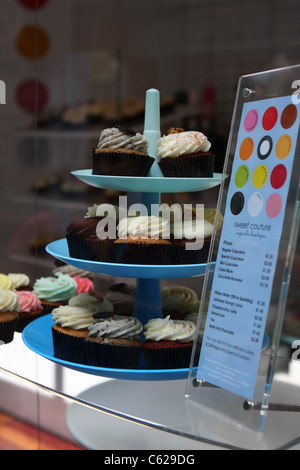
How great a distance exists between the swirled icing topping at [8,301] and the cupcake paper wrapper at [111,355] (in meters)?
0.32

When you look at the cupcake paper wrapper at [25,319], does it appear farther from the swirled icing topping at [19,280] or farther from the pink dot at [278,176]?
the pink dot at [278,176]

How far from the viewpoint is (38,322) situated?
4.41 feet

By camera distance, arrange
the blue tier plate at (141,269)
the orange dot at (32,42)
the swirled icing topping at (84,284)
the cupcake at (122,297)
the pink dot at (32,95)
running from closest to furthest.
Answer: the blue tier plate at (141,269) < the cupcake at (122,297) < the swirled icing topping at (84,284) < the pink dot at (32,95) < the orange dot at (32,42)

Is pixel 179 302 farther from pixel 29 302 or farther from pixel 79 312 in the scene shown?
pixel 29 302

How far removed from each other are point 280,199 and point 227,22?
1.29 meters

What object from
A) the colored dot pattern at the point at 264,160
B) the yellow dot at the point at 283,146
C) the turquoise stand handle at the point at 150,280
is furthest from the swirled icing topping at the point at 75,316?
the yellow dot at the point at 283,146

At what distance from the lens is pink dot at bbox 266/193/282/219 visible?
871 millimetres

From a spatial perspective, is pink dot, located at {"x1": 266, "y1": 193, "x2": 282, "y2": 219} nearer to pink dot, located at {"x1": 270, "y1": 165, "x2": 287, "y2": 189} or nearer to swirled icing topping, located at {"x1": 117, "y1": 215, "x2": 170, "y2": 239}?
pink dot, located at {"x1": 270, "y1": 165, "x2": 287, "y2": 189}

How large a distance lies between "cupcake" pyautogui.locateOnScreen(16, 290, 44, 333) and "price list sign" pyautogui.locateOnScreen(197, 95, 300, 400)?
0.63 meters

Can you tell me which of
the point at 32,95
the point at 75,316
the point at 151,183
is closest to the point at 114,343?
the point at 75,316

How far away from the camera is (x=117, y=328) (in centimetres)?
116

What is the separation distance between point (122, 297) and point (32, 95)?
44.7 inches

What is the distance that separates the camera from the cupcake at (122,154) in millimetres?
1168
